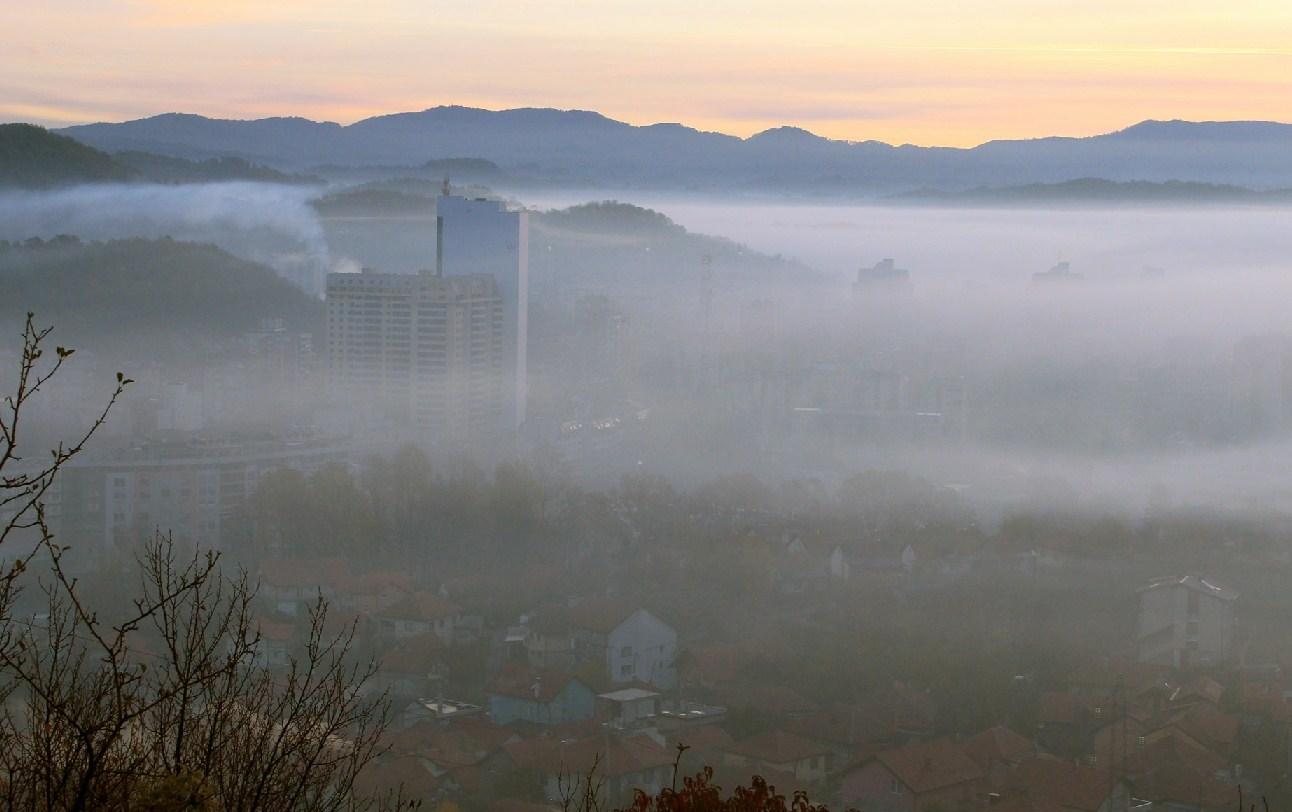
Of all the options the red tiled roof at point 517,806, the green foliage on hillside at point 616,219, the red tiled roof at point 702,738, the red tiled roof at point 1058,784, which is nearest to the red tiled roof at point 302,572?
the red tiled roof at point 702,738

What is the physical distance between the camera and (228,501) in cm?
1270

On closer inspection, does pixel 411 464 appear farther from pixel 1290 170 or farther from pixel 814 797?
pixel 1290 170

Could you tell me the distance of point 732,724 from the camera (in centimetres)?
741

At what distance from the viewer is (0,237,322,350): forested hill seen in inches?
697

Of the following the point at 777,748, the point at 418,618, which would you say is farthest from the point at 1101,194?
the point at 777,748

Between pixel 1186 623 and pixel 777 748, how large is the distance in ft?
10.4

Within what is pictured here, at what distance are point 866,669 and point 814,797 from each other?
1876 millimetres

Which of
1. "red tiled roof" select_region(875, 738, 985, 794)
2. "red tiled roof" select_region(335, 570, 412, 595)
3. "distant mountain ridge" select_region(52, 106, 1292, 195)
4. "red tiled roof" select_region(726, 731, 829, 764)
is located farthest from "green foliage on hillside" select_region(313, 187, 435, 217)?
"red tiled roof" select_region(875, 738, 985, 794)

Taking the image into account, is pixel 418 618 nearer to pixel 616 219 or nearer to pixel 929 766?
pixel 929 766

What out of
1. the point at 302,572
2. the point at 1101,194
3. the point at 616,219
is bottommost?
the point at 302,572

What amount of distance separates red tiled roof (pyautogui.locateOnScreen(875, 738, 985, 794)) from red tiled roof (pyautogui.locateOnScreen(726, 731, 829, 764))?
0.31 meters

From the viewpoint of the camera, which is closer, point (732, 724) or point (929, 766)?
point (929, 766)

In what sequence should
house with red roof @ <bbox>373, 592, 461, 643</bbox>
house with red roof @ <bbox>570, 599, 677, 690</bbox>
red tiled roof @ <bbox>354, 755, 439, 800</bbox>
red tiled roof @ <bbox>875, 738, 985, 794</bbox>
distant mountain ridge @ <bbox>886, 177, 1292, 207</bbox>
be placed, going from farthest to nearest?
distant mountain ridge @ <bbox>886, 177, 1292, 207</bbox>
house with red roof @ <bbox>373, 592, 461, 643</bbox>
house with red roof @ <bbox>570, 599, 677, 690</bbox>
red tiled roof @ <bbox>875, 738, 985, 794</bbox>
red tiled roof @ <bbox>354, 755, 439, 800</bbox>

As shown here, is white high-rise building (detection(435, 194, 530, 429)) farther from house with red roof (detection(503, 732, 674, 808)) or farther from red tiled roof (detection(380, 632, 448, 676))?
house with red roof (detection(503, 732, 674, 808))
